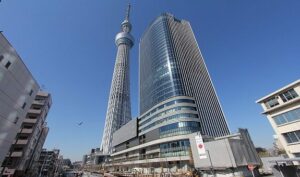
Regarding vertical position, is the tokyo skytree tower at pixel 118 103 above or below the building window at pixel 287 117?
above

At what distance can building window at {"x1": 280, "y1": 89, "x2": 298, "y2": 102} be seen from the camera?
32.5 metres

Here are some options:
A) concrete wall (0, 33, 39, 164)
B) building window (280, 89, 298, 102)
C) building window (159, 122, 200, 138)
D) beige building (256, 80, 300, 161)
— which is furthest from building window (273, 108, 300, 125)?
concrete wall (0, 33, 39, 164)

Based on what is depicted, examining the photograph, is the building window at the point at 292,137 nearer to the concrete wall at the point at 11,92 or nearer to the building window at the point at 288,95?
the building window at the point at 288,95

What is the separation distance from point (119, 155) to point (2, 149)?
287 feet

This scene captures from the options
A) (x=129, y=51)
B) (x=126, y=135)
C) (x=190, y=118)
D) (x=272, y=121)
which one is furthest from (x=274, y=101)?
(x=129, y=51)

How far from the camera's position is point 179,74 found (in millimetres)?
78812

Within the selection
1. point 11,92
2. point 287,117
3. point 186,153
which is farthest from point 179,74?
point 11,92

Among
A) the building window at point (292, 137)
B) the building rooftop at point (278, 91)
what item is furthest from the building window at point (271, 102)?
the building window at point (292, 137)

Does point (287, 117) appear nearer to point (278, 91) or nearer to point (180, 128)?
point (278, 91)

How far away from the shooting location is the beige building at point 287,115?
31.3m

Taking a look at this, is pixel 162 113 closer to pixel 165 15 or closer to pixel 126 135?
pixel 126 135

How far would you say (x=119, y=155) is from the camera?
107562 mm

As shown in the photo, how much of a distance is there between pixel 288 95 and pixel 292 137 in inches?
342

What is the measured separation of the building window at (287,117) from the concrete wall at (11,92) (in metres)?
53.8
